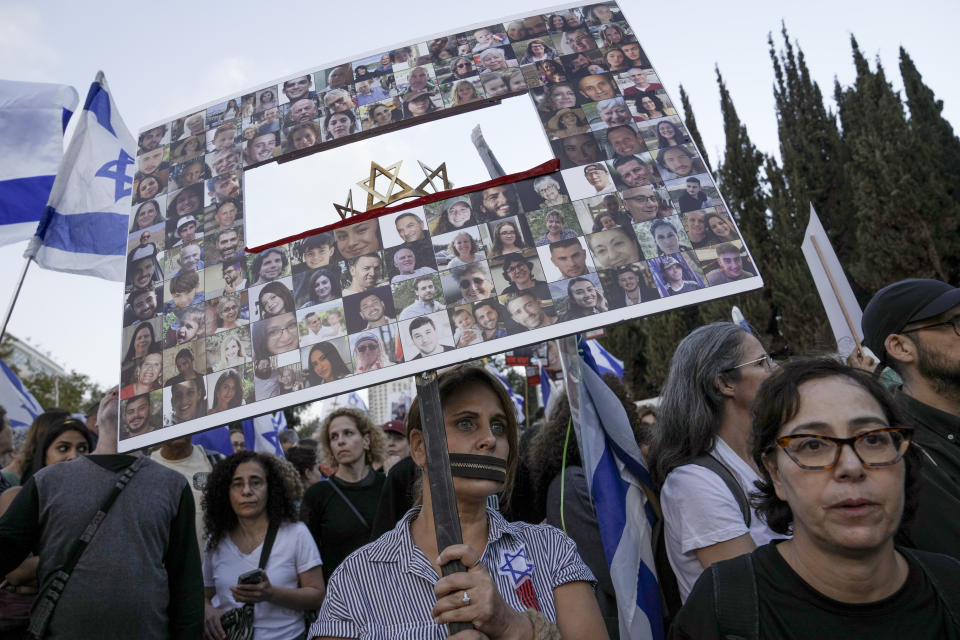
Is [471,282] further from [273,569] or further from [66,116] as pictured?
[66,116]

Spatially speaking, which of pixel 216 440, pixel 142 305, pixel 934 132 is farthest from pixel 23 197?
pixel 934 132

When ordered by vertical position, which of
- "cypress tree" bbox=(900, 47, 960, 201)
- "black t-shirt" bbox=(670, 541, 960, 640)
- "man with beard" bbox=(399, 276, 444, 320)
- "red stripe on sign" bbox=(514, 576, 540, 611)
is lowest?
"black t-shirt" bbox=(670, 541, 960, 640)

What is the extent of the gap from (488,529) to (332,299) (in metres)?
0.92

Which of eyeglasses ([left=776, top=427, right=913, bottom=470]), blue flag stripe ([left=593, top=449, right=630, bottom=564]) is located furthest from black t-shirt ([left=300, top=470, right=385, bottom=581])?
eyeglasses ([left=776, top=427, right=913, bottom=470])

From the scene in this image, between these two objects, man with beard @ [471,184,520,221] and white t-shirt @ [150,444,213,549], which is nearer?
man with beard @ [471,184,520,221]

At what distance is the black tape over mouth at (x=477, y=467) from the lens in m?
1.97

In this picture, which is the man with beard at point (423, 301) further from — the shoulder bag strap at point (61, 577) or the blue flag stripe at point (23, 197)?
the blue flag stripe at point (23, 197)

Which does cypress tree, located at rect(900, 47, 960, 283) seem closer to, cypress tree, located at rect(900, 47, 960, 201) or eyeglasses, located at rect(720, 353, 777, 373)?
cypress tree, located at rect(900, 47, 960, 201)

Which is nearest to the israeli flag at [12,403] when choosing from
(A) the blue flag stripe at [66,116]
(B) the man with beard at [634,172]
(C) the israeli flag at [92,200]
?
(C) the israeli flag at [92,200]

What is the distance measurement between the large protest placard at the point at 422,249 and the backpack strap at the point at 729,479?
3.30ft

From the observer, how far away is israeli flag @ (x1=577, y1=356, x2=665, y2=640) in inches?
96.2

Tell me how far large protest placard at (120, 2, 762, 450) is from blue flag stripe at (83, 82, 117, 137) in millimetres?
3187

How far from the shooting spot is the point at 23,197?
446 centimetres

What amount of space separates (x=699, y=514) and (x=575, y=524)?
40.2 inches
